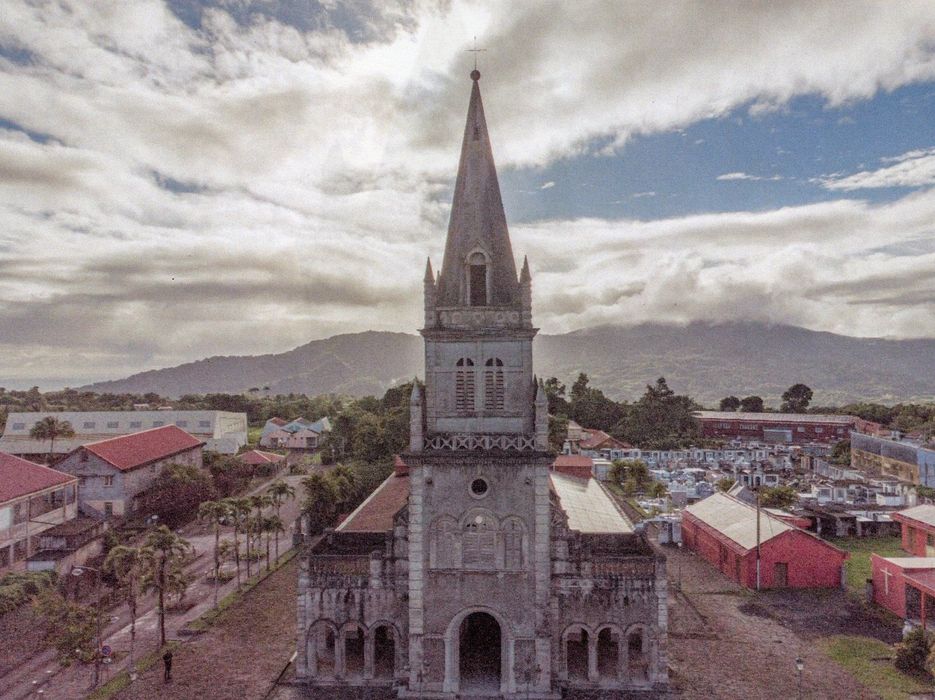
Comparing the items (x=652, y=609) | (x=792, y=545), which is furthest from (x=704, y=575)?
(x=652, y=609)

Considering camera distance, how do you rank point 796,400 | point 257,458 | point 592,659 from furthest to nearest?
point 796,400
point 257,458
point 592,659

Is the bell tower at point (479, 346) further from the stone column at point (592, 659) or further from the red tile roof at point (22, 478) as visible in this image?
the red tile roof at point (22, 478)

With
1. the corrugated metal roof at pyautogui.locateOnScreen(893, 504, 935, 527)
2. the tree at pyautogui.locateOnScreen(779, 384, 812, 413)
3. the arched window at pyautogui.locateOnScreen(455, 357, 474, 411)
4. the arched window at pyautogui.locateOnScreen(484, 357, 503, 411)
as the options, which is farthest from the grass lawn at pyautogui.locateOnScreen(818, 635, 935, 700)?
the tree at pyautogui.locateOnScreen(779, 384, 812, 413)

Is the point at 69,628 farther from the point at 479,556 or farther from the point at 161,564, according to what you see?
the point at 479,556

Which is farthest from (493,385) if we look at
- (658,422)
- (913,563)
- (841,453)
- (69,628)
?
(841,453)

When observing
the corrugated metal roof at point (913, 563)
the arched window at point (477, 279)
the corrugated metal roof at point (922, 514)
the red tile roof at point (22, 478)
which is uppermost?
the arched window at point (477, 279)

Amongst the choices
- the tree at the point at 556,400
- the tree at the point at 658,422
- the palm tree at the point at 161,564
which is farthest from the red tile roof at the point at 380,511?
the tree at the point at 556,400
